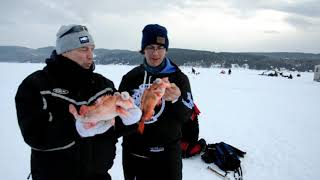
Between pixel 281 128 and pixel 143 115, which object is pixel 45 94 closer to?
pixel 143 115

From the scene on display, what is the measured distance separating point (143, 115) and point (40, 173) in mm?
883

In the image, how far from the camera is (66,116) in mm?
2273

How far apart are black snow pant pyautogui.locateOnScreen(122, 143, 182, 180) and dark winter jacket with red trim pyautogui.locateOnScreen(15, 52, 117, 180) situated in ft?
2.12

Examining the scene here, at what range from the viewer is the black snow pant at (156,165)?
3154 millimetres

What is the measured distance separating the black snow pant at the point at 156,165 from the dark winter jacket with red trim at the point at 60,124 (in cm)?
65

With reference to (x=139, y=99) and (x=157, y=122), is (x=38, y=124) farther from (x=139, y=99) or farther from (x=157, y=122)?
(x=157, y=122)

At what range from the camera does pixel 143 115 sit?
236 cm

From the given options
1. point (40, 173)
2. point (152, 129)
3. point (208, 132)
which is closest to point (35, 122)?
point (40, 173)

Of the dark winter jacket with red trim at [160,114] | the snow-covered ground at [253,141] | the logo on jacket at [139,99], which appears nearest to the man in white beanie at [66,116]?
the logo on jacket at [139,99]

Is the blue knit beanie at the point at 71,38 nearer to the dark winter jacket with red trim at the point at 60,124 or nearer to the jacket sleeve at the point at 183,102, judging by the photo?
the dark winter jacket with red trim at the point at 60,124

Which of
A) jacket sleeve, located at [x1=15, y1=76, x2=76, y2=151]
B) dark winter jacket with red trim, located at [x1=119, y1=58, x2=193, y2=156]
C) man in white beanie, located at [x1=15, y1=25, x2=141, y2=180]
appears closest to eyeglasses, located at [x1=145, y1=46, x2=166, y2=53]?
dark winter jacket with red trim, located at [x1=119, y1=58, x2=193, y2=156]

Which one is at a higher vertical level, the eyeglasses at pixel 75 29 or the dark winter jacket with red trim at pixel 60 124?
the eyeglasses at pixel 75 29

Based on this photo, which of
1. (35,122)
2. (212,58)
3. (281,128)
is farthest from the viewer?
(212,58)

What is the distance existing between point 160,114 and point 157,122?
0.08 metres
